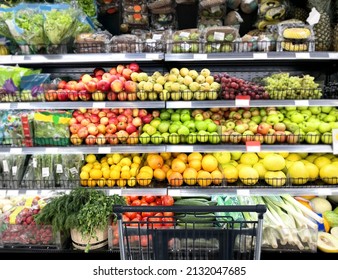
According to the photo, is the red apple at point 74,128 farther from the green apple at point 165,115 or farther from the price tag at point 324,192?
the price tag at point 324,192

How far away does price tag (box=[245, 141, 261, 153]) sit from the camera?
2.51 metres

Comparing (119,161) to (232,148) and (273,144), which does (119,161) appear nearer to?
(232,148)

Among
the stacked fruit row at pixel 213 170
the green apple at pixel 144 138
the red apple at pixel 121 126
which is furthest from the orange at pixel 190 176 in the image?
the red apple at pixel 121 126

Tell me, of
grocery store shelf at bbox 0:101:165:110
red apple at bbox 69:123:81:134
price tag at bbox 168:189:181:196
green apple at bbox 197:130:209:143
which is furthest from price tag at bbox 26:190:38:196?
green apple at bbox 197:130:209:143

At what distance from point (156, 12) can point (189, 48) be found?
733 mm

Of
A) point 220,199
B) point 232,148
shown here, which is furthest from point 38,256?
point 232,148

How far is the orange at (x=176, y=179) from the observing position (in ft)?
8.50

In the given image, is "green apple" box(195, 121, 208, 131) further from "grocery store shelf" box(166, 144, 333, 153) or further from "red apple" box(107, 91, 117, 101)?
"red apple" box(107, 91, 117, 101)

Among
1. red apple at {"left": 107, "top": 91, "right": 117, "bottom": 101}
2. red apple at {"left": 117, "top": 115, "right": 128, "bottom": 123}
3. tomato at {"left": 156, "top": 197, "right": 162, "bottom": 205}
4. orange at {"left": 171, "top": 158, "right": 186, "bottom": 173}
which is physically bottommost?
tomato at {"left": 156, "top": 197, "right": 162, "bottom": 205}

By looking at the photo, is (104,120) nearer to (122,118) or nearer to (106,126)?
(106,126)

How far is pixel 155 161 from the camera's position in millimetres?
2691

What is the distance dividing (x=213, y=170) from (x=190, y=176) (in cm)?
22
